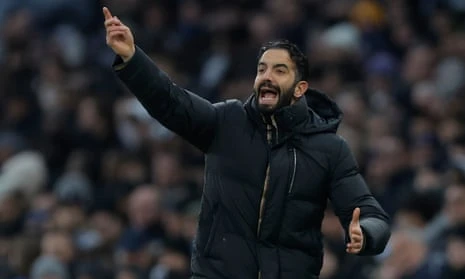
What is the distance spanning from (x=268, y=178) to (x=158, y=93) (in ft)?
2.08

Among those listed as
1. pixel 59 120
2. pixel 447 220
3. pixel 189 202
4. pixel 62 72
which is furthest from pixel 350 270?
pixel 62 72

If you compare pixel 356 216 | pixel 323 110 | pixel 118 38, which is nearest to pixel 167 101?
pixel 118 38

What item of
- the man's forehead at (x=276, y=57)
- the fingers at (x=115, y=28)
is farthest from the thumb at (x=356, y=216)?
the fingers at (x=115, y=28)

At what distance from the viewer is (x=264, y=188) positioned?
24.2ft

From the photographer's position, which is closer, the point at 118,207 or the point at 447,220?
the point at 447,220

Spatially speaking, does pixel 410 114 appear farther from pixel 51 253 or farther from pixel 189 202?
pixel 51 253

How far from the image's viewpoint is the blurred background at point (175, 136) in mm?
11242

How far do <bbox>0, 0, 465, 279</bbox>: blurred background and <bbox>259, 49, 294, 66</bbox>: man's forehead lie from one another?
3.02 metres

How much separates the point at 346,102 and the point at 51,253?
9.61ft

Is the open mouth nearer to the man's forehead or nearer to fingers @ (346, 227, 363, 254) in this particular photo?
the man's forehead

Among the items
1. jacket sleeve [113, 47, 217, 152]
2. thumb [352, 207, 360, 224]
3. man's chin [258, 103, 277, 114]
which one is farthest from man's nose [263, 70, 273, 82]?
thumb [352, 207, 360, 224]

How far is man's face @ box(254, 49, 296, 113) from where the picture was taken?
24.1 feet

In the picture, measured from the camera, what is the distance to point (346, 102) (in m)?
13.3

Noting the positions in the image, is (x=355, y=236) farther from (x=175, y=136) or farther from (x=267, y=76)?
(x=175, y=136)
